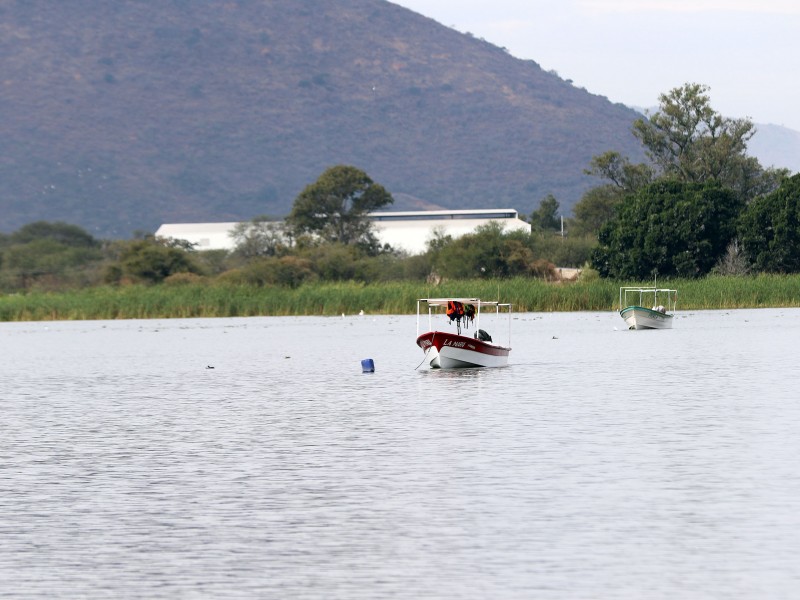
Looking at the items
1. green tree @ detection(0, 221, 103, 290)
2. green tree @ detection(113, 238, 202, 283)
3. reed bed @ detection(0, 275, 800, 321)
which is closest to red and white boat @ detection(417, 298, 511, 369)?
reed bed @ detection(0, 275, 800, 321)

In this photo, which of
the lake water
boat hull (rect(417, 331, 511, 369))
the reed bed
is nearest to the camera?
the lake water

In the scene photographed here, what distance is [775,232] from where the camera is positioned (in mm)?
120250

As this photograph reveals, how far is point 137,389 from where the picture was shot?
49.2 m

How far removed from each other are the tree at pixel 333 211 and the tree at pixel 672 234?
181 ft

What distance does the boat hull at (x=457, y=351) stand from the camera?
51.7 metres

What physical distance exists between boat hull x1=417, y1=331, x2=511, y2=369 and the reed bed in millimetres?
47786

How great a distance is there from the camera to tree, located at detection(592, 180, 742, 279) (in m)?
124

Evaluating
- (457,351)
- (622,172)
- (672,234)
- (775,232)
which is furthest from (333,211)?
(457,351)

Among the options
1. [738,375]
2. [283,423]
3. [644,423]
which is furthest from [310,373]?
[644,423]

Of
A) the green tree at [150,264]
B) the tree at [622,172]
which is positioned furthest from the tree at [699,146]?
the green tree at [150,264]

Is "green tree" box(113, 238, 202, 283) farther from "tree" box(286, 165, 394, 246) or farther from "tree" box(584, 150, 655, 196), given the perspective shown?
"tree" box(584, 150, 655, 196)

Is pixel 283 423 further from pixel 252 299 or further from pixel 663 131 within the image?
pixel 663 131

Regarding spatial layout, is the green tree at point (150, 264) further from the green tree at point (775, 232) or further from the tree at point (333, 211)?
the green tree at point (775, 232)

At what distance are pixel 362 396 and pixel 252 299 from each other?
63.8m
